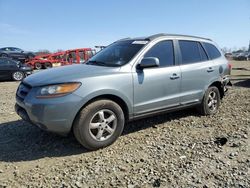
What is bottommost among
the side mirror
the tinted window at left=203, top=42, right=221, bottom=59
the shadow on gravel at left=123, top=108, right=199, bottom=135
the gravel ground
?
the gravel ground

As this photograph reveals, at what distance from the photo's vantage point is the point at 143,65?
5.11 meters

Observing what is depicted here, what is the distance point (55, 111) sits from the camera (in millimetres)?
4367

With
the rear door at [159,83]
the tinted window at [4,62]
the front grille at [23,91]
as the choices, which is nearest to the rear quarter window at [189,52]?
the rear door at [159,83]

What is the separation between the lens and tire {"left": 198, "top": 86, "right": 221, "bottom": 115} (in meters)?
6.49

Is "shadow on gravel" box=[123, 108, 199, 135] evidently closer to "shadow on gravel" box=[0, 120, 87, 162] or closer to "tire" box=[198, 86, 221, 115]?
"tire" box=[198, 86, 221, 115]

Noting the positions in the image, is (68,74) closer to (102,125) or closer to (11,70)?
(102,125)

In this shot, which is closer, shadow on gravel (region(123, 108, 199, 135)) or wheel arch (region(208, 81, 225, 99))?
shadow on gravel (region(123, 108, 199, 135))

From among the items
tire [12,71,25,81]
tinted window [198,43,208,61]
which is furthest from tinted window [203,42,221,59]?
tire [12,71,25,81]

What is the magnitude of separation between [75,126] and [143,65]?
4.96 ft

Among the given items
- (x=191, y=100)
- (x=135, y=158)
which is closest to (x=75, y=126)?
(x=135, y=158)

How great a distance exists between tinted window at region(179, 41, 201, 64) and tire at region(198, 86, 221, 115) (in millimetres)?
763

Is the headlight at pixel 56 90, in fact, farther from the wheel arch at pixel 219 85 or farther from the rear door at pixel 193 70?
the wheel arch at pixel 219 85

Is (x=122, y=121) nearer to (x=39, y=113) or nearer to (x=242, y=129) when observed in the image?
(x=39, y=113)

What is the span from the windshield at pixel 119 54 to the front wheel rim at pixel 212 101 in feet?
6.98
